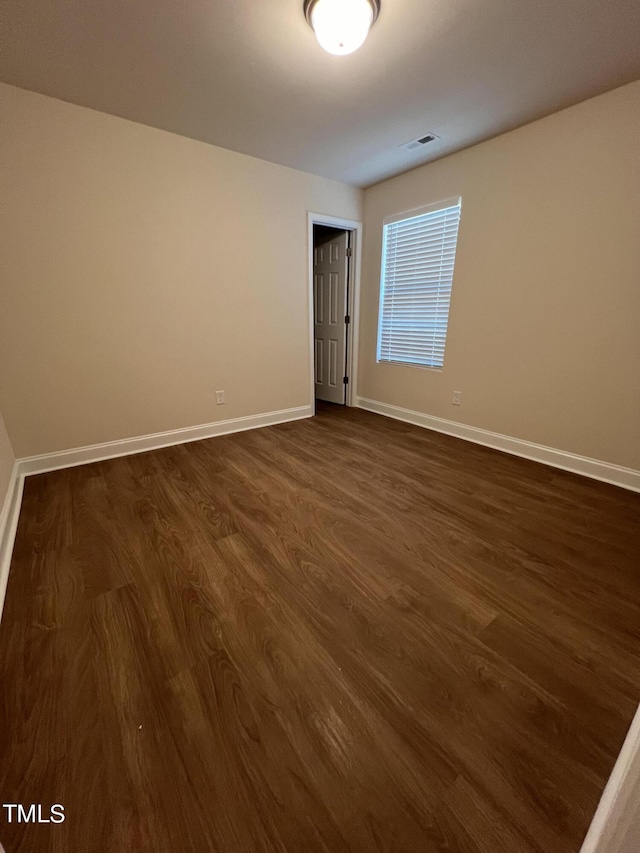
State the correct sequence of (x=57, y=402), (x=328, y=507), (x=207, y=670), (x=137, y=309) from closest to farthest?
1. (x=207, y=670)
2. (x=328, y=507)
3. (x=57, y=402)
4. (x=137, y=309)

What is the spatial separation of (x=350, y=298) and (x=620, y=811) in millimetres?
4156

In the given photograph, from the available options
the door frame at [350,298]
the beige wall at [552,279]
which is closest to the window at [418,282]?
A: the beige wall at [552,279]

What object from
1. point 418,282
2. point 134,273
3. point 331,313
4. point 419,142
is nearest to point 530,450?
point 418,282

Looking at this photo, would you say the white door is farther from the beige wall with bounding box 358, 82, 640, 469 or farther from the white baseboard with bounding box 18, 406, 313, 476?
the beige wall with bounding box 358, 82, 640, 469

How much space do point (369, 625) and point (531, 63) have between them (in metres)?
3.03

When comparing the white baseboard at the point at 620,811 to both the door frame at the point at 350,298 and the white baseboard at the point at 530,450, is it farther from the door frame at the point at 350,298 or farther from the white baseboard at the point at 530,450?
the door frame at the point at 350,298

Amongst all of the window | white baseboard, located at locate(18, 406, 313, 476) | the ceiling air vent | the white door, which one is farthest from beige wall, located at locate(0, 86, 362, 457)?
the ceiling air vent

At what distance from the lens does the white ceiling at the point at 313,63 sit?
153cm

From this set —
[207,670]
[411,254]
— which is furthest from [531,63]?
[207,670]

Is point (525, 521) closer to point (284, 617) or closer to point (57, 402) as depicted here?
point (284, 617)

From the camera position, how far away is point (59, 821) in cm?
79

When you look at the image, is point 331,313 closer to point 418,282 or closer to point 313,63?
point 418,282

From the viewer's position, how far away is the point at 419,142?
266cm

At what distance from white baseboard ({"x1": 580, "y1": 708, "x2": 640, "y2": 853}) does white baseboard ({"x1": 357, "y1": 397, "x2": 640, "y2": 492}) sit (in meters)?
1.99
